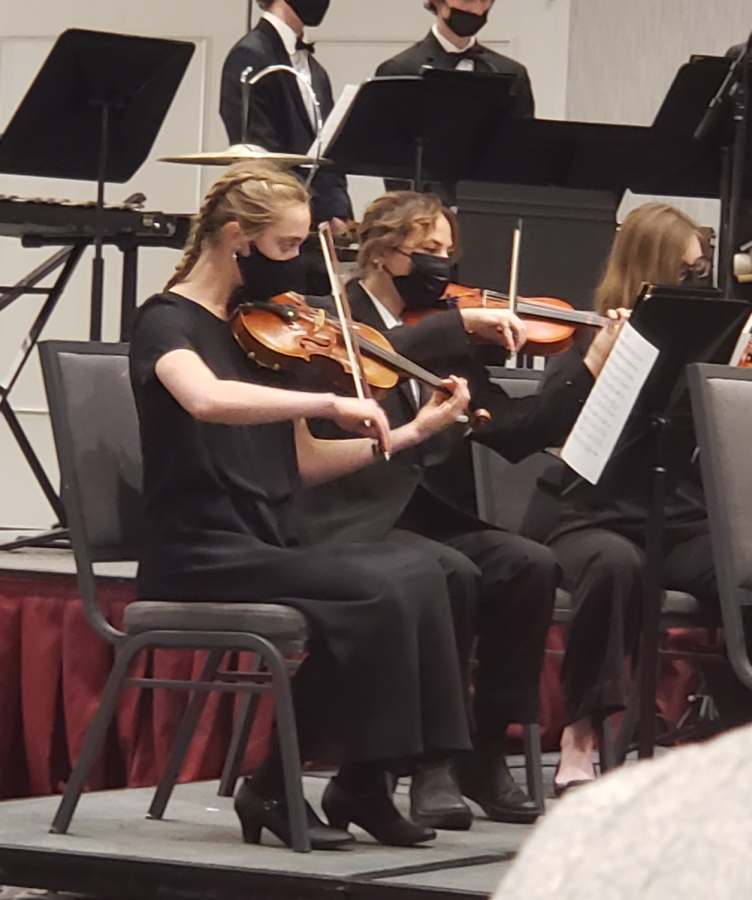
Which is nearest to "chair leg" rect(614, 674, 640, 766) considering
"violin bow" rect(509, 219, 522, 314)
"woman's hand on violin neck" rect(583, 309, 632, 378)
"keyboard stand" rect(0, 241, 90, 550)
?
"woman's hand on violin neck" rect(583, 309, 632, 378)

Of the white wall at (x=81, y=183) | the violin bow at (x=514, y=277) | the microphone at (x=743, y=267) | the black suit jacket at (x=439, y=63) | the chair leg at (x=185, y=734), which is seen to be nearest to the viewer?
the chair leg at (x=185, y=734)

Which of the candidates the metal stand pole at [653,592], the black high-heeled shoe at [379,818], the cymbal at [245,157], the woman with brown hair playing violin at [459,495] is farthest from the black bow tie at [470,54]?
the black high-heeled shoe at [379,818]

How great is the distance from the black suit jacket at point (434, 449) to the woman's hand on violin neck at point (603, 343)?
2 cm

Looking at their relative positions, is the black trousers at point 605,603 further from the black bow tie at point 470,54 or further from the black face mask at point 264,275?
A: the black bow tie at point 470,54

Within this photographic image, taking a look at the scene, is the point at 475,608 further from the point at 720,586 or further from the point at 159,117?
the point at 159,117

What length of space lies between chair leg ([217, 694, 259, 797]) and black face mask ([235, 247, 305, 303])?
76 centimetres

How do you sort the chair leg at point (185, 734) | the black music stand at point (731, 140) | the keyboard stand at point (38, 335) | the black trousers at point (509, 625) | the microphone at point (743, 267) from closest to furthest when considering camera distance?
the chair leg at point (185, 734) < the black trousers at point (509, 625) < the black music stand at point (731, 140) < the microphone at point (743, 267) < the keyboard stand at point (38, 335)

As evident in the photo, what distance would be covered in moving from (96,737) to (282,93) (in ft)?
7.30

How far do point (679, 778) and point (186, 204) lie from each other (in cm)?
598

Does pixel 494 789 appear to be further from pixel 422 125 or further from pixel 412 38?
pixel 412 38

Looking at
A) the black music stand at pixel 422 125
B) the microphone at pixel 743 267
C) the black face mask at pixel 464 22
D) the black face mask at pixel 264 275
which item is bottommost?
the microphone at pixel 743 267

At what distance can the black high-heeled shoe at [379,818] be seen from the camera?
7.48ft

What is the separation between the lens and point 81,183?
6.03 metres

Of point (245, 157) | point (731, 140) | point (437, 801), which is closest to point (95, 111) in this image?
point (245, 157)
